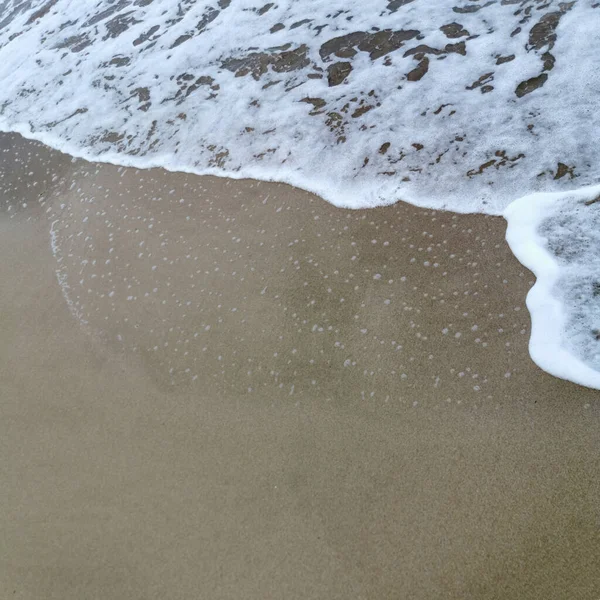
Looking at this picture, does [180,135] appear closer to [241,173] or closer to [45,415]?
[241,173]

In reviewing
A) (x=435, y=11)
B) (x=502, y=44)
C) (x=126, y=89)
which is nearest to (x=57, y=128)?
(x=126, y=89)

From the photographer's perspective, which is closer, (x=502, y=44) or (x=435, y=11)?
(x=502, y=44)

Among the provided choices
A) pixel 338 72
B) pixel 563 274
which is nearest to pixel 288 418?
pixel 563 274

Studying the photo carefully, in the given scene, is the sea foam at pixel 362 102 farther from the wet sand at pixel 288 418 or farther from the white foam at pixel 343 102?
the wet sand at pixel 288 418

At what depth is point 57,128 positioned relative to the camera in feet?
14.7

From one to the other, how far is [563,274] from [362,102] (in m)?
1.89

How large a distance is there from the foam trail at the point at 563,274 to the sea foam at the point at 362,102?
0.03 feet

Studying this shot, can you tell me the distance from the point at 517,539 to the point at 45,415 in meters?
2.11

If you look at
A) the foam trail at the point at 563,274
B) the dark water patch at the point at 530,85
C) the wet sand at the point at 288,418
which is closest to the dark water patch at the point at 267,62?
the wet sand at the point at 288,418

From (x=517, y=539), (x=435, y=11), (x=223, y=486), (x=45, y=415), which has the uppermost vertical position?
(x=435, y=11)

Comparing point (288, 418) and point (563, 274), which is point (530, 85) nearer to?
point (563, 274)

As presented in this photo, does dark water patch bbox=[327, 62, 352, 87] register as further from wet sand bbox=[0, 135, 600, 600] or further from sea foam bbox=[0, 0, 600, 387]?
wet sand bbox=[0, 135, 600, 600]

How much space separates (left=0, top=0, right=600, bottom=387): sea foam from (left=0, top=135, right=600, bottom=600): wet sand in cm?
24

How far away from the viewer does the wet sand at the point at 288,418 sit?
74.0 inches
